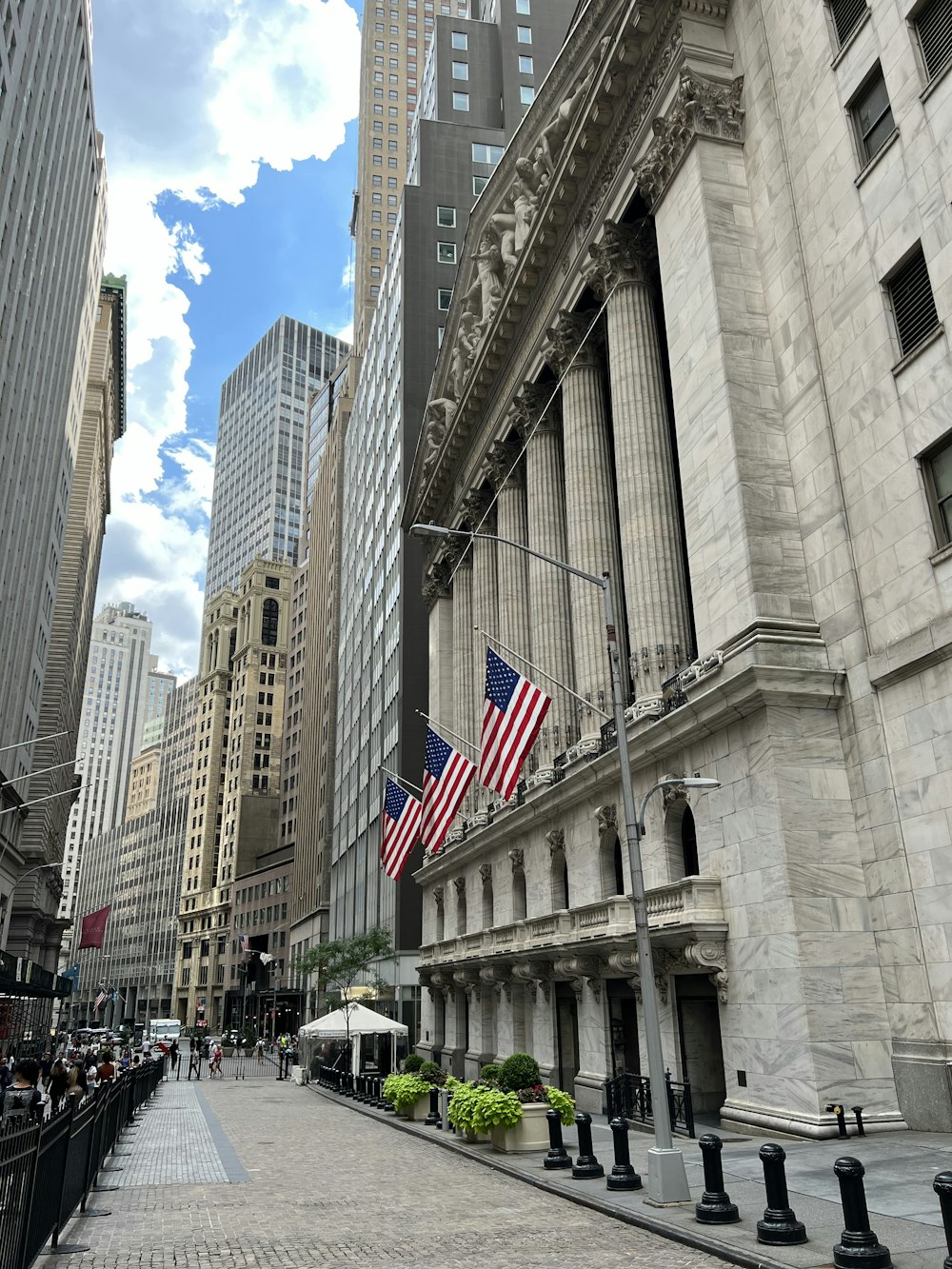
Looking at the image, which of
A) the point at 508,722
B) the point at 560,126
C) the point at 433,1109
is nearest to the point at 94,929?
the point at 433,1109

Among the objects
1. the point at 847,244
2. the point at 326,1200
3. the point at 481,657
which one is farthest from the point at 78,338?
the point at 326,1200

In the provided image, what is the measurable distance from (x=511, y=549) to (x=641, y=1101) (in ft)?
83.9

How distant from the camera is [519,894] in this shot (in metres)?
36.7

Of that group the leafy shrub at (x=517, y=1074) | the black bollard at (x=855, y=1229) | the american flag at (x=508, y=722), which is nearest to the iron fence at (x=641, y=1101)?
the leafy shrub at (x=517, y=1074)

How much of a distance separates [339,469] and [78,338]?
33717 millimetres

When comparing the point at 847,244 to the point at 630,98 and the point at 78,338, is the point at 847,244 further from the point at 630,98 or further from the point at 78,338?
the point at 78,338

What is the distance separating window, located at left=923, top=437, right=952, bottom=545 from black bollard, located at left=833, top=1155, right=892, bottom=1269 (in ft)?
41.0

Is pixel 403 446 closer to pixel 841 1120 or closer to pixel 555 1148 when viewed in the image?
pixel 555 1148

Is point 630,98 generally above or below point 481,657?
above

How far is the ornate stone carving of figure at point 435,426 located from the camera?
50.5 metres

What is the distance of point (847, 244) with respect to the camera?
2222cm

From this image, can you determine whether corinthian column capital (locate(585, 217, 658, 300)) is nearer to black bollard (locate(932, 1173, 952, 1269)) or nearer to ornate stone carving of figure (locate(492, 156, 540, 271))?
ornate stone carving of figure (locate(492, 156, 540, 271))

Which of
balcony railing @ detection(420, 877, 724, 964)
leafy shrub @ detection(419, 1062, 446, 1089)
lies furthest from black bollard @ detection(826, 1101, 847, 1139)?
leafy shrub @ detection(419, 1062, 446, 1089)

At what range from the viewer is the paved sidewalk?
10.4 m
